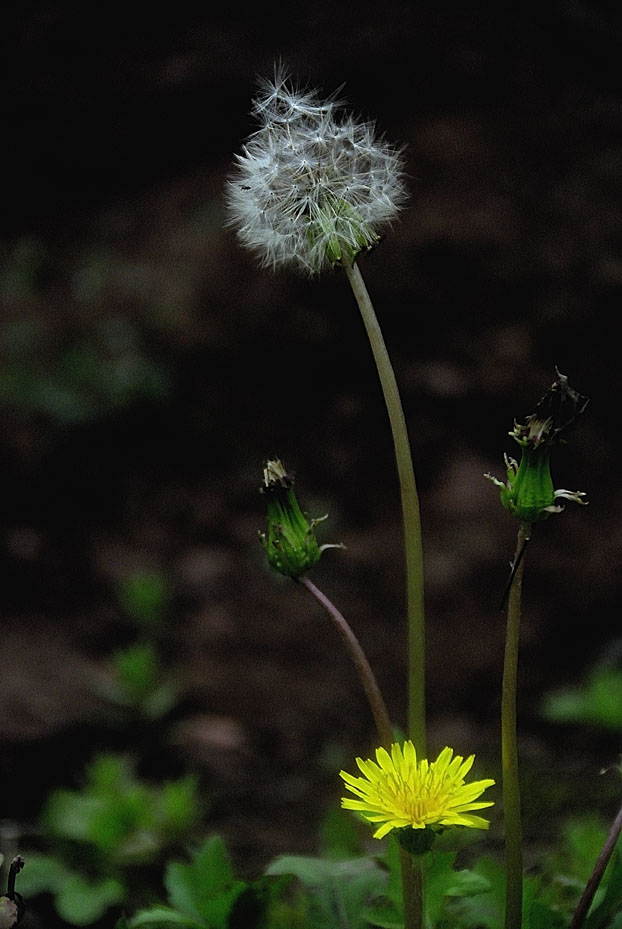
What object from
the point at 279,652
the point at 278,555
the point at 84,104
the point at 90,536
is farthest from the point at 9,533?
the point at 278,555

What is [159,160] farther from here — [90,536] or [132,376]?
[90,536]

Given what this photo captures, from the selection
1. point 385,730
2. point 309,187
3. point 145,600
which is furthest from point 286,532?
point 145,600

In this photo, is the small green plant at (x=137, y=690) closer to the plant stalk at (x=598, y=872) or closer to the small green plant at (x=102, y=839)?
the small green plant at (x=102, y=839)

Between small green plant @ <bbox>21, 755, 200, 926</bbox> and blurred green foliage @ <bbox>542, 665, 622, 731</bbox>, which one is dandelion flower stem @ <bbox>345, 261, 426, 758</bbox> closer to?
small green plant @ <bbox>21, 755, 200, 926</bbox>

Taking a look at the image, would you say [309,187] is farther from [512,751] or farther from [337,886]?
[337,886]

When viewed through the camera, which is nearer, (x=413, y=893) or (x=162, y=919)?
(x=413, y=893)
